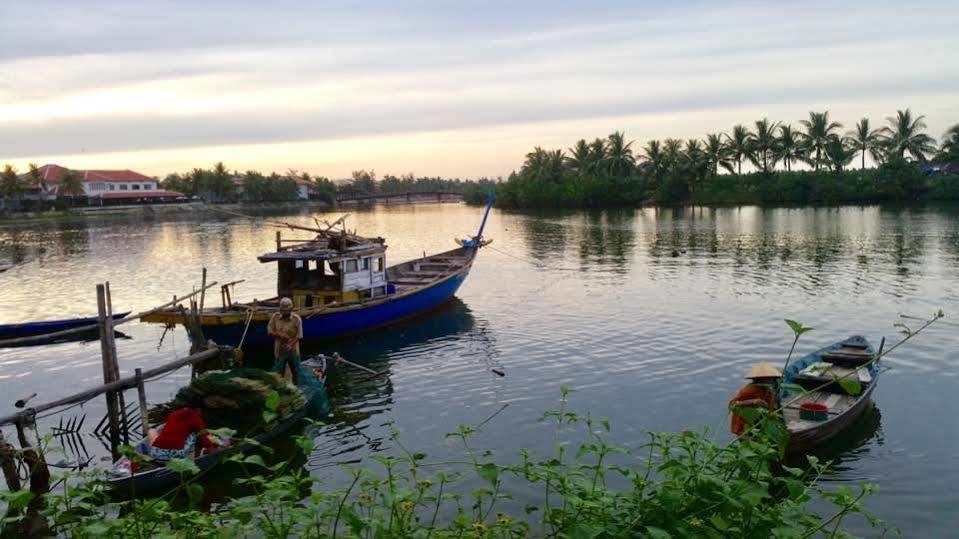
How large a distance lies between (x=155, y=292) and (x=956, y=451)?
30.1 metres

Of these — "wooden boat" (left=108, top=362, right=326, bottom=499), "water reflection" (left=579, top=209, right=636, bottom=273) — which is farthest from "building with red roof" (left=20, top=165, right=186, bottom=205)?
"wooden boat" (left=108, top=362, right=326, bottom=499)

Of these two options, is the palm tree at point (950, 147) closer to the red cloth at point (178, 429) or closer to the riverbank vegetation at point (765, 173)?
the riverbank vegetation at point (765, 173)

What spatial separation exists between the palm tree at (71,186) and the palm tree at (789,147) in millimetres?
91712

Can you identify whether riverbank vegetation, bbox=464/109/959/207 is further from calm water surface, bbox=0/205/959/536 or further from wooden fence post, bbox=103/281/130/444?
wooden fence post, bbox=103/281/130/444

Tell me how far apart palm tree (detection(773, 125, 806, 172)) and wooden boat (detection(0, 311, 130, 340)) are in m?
77.1

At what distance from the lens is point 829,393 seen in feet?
41.8

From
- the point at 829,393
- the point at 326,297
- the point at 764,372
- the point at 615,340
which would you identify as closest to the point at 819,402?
the point at 829,393

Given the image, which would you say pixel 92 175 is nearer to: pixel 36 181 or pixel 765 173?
pixel 36 181

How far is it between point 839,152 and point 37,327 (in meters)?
81.4

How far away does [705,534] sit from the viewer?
468 centimetres

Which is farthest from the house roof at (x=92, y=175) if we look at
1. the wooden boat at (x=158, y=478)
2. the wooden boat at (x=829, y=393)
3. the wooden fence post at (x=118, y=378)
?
the wooden boat at (x=829, y=393)

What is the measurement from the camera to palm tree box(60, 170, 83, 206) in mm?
93562

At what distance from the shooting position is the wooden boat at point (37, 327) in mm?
21234

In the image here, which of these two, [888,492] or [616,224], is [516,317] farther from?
[616,224]
